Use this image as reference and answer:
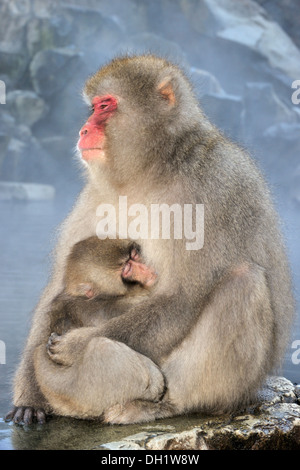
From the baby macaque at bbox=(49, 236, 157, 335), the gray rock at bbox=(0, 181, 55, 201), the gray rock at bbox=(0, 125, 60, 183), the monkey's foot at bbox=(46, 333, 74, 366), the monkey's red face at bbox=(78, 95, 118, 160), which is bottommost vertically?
the monkey's foot at bbox=(46, 333, 74, 366)

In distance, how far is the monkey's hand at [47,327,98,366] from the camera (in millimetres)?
2598

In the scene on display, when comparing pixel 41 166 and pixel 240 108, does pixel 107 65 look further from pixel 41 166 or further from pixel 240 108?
pixel 240 108

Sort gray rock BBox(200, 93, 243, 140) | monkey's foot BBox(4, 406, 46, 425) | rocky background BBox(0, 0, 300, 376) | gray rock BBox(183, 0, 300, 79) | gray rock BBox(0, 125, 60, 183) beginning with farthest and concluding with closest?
gray rock BBox(183, 0, 300, 79)
gray rock BBox(200, 93, 243, 140)
rocky background BBox(0, 0, 300, 376)
gray rock BBox(0, 125, 60, 183)
monkey's foot BBox(4, 406, 46, 425)

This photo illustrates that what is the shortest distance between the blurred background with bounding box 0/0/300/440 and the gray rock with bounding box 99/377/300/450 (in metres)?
14.0

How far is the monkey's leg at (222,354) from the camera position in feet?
8.54

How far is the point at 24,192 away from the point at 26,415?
1591cm

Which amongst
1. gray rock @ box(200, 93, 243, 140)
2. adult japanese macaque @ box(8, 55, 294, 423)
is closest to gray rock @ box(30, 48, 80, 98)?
gray rock @ box(200, 93, 243, 140)

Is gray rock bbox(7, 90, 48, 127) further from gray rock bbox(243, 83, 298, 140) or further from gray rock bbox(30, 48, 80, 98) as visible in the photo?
gray rock bbox(243, 83, 298, 140)

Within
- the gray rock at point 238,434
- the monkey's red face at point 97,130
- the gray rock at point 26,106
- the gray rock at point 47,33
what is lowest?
the gray rock at point 238,434

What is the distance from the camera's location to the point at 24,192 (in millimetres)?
18359

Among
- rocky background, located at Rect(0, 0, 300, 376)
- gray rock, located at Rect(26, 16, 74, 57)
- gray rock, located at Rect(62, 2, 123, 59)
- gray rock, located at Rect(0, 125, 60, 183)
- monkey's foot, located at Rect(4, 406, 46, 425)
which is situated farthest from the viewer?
gray rock, located at Rect(62, 2, 123, 59)

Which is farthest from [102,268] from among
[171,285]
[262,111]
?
[262,111]

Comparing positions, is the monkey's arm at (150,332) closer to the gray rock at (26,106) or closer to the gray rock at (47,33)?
the gray rock at (26,106)

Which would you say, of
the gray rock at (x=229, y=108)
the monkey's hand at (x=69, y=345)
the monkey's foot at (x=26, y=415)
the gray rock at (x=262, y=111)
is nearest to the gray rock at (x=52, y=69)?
the gray rock at (x=229, y=108)
